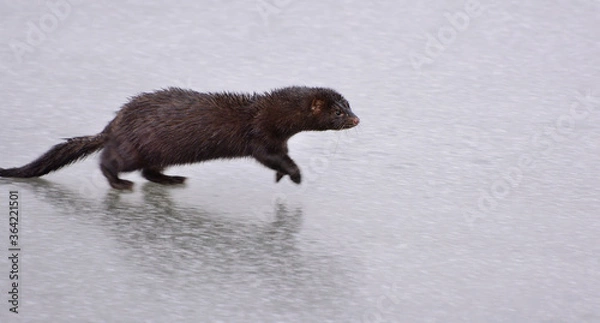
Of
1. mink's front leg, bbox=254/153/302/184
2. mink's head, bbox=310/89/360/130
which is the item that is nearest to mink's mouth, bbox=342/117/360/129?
mink's head, bbox=310/89/360/130

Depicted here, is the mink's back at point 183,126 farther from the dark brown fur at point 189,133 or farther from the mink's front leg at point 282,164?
the mink's front leg at point 282,164

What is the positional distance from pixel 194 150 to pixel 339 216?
0.98 metres

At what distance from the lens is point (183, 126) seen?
5.72m

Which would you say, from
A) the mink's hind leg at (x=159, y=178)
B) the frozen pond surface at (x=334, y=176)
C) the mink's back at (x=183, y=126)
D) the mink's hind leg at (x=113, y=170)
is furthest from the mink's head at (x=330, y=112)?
the mink's hind leg at (x=113, y=170)

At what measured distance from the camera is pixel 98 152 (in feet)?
18.9

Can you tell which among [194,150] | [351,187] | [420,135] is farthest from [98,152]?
→ [420,135]

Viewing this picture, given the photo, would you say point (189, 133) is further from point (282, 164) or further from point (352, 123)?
point (352, 123)

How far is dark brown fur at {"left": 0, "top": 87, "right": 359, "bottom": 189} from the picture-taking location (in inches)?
220

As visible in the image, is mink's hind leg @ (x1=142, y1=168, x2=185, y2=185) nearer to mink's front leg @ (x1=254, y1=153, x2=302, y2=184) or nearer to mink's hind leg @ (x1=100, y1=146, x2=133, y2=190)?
mink's hind leg @ (x1=100, y1=146, x2=133, y2=190)

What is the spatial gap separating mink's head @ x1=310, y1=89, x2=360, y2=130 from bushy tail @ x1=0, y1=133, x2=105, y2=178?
1.19 m

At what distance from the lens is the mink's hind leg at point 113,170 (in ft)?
18.1

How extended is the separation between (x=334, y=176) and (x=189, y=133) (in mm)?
818

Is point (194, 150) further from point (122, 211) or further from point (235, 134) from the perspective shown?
point (122, 211)

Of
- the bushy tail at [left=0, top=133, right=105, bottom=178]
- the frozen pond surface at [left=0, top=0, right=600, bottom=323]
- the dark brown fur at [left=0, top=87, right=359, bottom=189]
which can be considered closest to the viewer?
the frozen pond surface at [left=0, top=0, right=600, bottom=323]
